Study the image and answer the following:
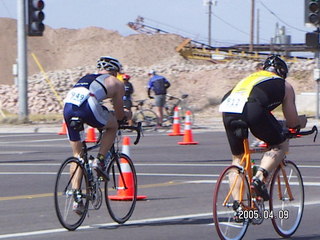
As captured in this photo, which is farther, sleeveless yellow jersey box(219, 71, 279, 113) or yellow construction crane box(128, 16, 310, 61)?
yellow construction crane box(128, 16, 310, 61)

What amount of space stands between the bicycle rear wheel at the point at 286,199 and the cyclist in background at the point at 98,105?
1909 mm

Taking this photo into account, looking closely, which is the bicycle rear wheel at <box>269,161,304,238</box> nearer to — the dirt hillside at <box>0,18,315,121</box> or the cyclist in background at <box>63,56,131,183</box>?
the cyclist in background at <box>63,56,131,183</box>

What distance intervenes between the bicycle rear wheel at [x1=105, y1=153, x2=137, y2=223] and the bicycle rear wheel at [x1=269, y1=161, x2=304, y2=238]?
1874mm

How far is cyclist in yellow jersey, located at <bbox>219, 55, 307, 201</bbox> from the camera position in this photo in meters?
8.19

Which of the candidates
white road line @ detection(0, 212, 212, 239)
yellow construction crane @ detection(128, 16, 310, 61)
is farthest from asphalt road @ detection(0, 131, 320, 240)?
yellow construction crane @ detection(128, 16, 310, 61)

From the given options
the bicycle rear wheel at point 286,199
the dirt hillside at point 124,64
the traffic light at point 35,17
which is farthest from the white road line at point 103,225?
the dirt hillside at point 124,64

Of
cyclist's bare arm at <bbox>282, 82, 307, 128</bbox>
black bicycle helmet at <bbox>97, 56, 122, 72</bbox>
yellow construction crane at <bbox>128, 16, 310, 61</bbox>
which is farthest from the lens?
yellow construction crane at <bbox>128, 16, 310, 61</bbox>

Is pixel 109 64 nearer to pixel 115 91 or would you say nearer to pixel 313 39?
pixel 115 91

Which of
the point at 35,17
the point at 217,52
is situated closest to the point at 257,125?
the point at 35,17

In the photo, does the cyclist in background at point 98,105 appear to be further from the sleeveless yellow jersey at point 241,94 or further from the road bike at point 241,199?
the road bike at point 241,199

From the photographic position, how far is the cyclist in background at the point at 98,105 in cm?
911

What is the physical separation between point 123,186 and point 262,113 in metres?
2.40

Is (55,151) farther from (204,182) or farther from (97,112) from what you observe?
(97,112)

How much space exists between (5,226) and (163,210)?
7.02 feet
